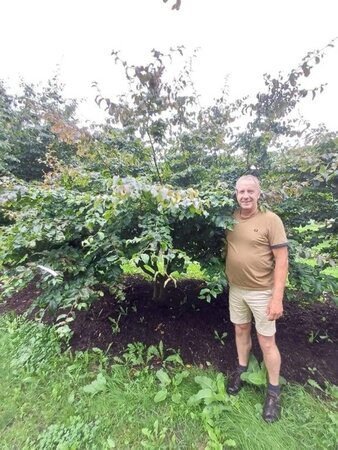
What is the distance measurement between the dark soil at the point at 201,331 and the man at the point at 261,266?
402 mm

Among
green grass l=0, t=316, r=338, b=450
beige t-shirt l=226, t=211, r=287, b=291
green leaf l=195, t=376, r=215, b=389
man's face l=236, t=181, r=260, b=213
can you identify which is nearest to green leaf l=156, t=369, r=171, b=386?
green grass l=0, t=316, r=338, b=450

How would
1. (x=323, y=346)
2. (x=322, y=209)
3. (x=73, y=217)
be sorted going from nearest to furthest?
(x=73, y=217), (x=323, y=346), (x=322, y=209)

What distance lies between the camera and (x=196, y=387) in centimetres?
205

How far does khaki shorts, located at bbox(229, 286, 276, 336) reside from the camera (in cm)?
187

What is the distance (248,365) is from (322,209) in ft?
5.19

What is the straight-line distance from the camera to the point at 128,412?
188 cm

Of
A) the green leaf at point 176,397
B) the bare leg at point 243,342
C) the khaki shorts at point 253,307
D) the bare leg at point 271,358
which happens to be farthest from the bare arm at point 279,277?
the green leaf at point 176,397

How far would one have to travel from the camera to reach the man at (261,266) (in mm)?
1772

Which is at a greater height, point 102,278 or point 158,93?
point 158,93

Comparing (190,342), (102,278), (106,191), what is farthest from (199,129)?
(190,342)

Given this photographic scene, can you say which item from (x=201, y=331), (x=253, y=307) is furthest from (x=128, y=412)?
(x=253, y=307)

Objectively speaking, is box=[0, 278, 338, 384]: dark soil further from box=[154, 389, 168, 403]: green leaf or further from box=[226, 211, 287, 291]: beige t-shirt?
box=[226, 211, 287, 291]: beige t-shirt

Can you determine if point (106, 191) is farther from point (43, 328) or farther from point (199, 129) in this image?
point (43, 328)

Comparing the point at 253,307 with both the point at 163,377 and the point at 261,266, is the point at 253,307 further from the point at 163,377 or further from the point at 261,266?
the point at 163,377
